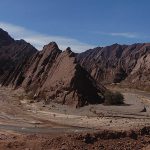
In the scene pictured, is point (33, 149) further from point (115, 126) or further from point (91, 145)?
point (115, 126)

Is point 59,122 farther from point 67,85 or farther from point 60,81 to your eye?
point 60,81

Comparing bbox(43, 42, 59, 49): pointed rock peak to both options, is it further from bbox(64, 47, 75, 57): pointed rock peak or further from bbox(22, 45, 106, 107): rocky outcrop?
bbox(64, 47, 75, 57): pointed rock peak

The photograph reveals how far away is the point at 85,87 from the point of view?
66.9m

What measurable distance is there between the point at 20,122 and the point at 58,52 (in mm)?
46860

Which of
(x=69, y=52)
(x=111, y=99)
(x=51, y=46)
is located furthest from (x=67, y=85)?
(x=51, y=46)

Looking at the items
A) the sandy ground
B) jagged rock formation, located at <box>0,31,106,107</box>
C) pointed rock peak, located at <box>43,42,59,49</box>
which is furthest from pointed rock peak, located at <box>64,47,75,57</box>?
the sandy ground

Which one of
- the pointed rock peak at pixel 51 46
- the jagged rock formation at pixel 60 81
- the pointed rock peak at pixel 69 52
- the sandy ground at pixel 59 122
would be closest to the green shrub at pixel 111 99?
the jagged rock formation at pixel 60 81

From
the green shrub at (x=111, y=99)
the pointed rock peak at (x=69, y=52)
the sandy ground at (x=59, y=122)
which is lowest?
the sandy ground at (x=59, y=122)

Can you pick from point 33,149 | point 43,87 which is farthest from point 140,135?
point 43,87

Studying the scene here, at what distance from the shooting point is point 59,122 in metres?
47.9

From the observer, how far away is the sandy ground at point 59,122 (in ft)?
103

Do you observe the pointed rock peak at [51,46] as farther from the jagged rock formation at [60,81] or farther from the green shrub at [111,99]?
the green shrub at [111,99]

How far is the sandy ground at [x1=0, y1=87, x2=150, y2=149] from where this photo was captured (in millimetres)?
31500

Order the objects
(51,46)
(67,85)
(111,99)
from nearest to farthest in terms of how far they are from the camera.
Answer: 1. (111,99)
2. (67,85)
3. (51,46)
